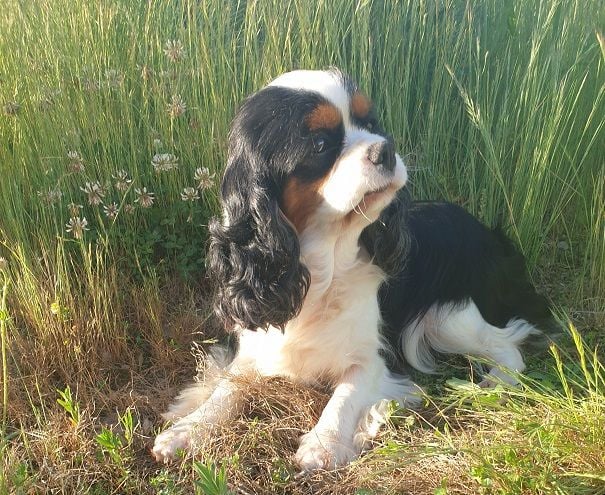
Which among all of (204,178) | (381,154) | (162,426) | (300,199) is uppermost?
(381,154)

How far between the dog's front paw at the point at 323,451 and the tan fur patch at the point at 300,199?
75cm

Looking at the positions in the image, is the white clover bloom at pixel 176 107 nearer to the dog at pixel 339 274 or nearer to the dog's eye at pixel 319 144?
the dog at pixel 339 274

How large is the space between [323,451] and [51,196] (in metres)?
1.55

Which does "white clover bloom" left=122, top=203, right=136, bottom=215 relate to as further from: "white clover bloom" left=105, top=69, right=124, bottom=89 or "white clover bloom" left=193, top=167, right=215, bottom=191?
"white clover bloom" left=105, top=69, right=124, bottom=89

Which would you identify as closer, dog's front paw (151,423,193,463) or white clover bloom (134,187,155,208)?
dog's front paw (151,423,193,463)

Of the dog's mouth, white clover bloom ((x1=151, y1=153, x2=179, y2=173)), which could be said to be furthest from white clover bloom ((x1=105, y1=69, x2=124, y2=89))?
the dog's mouth

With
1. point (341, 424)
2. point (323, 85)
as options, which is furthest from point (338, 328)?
point (323, 85)

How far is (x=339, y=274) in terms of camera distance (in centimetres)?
275

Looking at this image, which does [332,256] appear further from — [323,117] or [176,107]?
[176,107]

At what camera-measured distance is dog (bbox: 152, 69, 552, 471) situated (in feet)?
8.02

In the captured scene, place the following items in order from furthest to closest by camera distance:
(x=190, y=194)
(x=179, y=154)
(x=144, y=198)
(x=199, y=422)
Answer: (x=179, y=154) → (x=190, y=194) → (x=144, y=198) → (x=199, y=422)

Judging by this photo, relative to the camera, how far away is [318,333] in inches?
111

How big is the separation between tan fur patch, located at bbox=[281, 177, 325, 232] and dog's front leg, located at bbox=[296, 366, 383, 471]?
0.67 metres

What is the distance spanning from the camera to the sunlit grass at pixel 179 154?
118 inches
